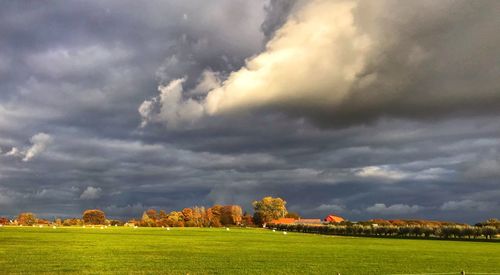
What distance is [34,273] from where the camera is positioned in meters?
33.7

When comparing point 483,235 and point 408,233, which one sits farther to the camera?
point 408,233

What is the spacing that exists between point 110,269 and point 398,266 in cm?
2396

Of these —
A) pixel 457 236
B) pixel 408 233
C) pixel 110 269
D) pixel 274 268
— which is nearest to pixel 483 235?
pixel 457 236

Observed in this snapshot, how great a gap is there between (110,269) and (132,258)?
925 centimetres

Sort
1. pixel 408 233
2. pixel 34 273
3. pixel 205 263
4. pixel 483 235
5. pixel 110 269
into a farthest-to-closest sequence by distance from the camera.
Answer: pixel 408 233 → pixel 483 235 → pixel 205 263 → pixel 110 269 → pixel 34 273

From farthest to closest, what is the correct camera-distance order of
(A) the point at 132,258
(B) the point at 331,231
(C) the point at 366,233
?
(B) the point at 331,231 → (C) the point at 366,233 → (A) the point at 132,258

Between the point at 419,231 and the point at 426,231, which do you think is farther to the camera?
the point at 419,231

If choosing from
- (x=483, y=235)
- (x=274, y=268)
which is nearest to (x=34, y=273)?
(x=274, y=268)

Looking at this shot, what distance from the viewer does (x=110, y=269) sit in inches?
1462

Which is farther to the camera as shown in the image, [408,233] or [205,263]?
[408,233]

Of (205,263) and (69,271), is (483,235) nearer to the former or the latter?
(205,263)

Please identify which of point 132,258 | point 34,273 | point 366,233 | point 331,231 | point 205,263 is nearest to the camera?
point 34,273

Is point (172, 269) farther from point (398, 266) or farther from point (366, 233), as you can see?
point (366, 233)

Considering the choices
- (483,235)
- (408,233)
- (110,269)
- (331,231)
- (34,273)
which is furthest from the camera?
(331,231)
